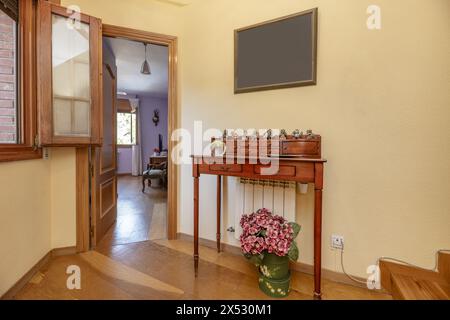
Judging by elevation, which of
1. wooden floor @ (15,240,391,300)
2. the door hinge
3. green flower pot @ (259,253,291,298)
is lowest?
wooden floor @ (15,240,391,300)

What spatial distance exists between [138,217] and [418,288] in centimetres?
307

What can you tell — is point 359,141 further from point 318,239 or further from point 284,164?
point 318,239

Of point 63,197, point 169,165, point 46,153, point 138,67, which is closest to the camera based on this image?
point 46,153

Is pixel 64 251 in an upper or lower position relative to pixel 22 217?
lower

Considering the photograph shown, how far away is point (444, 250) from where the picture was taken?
147 cm

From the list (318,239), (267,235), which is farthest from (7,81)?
(318,239)

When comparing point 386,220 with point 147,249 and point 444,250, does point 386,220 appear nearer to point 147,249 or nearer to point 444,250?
point 444,250

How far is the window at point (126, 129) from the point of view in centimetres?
724

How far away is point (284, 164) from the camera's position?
1.51 meters

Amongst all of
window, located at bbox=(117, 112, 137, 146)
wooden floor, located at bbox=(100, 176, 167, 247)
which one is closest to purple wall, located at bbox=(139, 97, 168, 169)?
window, located at bbox=(117, 112, 137, 146)

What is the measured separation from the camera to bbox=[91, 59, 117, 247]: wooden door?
234cm

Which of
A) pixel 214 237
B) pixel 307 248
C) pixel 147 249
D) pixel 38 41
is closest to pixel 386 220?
pixel 307 248

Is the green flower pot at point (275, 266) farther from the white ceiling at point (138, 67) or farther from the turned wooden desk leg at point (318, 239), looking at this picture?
the white ceiling at point (138, 67)

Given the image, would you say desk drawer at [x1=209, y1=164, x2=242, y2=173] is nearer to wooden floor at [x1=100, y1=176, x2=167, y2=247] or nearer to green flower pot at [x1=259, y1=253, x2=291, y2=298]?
green flower pot at [x1=259, y1=253, x2=291, y2=298]
